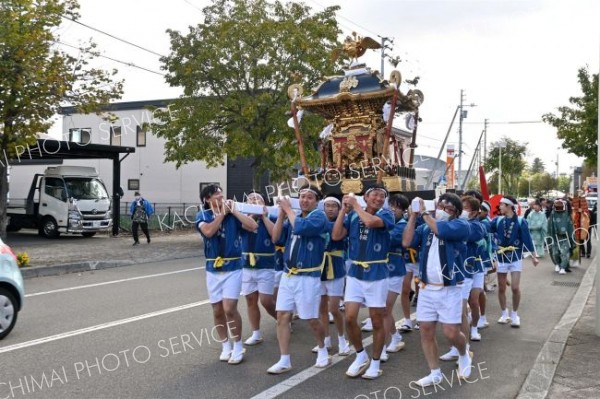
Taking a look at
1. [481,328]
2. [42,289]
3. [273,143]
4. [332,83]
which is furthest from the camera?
[273,143]

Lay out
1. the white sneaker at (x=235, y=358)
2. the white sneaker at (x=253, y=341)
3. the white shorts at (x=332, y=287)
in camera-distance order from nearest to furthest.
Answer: the white sneaker at (x=235, y=358) → the white shorts at (x=332, y=287) → the white sneaker at (x=253, y=341)

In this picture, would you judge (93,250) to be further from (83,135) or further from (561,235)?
(83,135)

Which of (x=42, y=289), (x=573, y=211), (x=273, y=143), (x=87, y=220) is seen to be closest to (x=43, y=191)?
(x=87, y=220)

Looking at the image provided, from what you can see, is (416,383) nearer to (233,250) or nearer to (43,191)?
(233,250)

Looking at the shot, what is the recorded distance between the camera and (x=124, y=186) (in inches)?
1394

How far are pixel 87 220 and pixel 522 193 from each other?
73.4 meters

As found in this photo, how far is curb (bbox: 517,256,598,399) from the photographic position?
16.4ft

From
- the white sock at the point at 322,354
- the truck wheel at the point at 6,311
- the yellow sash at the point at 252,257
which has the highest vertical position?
the yellow sash at the point at 252,257

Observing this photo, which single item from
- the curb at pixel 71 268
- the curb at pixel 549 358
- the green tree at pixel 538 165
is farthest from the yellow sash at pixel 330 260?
the green tree at pixel 538 165

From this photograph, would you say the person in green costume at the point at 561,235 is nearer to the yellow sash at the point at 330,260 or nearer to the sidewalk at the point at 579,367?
the sidewalk at the point at 579,367

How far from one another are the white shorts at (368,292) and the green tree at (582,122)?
15313mm

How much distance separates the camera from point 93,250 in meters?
17.4

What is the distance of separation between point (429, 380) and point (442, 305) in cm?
69

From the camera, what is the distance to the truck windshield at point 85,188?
2128 centimetres
